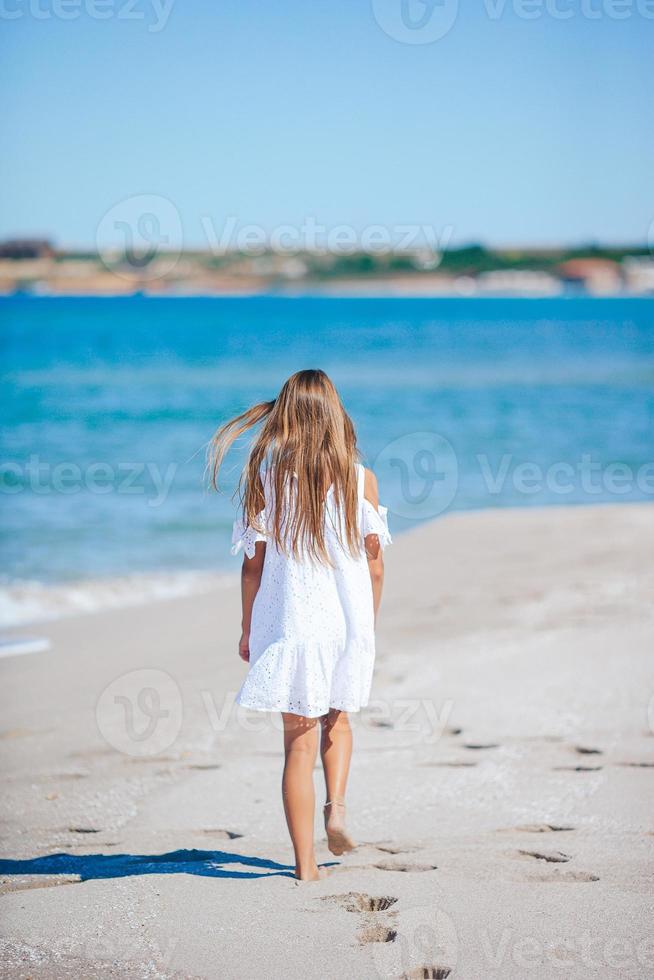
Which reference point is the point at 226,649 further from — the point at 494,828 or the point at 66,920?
the point at 66,920

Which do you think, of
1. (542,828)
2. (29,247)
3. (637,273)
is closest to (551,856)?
(542,828)

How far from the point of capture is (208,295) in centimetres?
16038

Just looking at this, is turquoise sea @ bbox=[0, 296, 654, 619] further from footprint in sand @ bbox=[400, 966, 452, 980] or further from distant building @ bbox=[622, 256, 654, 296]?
distant building @ bbox=[622, 256, 654, 296]

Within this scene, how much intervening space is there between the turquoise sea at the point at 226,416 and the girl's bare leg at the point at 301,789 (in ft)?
2.91

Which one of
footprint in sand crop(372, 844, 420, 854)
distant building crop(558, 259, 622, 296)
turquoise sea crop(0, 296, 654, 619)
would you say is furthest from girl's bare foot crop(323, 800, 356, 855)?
distant building crop(558, 259, 622, 296)

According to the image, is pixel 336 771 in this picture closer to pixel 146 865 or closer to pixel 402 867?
pixel 402 867

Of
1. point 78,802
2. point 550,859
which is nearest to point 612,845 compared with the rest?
point 550,859

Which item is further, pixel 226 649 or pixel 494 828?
pixel 226 649

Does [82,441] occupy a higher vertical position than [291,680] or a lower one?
higher

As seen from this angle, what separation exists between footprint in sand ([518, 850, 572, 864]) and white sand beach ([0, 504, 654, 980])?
0.01m

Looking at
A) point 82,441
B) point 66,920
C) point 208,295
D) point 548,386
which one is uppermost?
point 208,295

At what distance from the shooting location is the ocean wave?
8.86 m

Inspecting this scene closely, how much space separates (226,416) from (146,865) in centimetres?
2135

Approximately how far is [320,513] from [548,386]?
2891 cm
